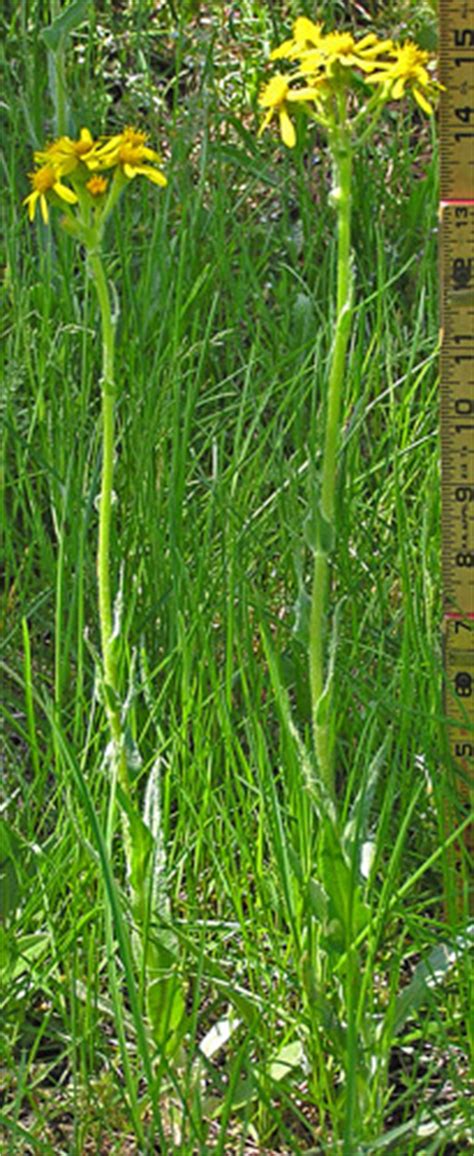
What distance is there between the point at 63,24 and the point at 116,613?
1.48 metres

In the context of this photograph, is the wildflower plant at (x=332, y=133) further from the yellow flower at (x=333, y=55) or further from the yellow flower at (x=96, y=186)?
the yellow flower at (x=96, y=186)

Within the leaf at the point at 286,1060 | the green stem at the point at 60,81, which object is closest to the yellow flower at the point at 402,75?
the leaf at the point at 286,1060

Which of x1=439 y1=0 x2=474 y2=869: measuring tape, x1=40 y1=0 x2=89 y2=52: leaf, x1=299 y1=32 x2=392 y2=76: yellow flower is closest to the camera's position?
x1=299 y1=32 x2=392 y2=76: yellow flower

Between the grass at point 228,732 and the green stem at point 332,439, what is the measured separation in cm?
3

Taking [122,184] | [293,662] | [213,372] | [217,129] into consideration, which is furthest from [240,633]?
[217,129]

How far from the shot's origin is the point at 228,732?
1682 millimetres

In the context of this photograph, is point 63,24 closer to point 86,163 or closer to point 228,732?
point 86,163

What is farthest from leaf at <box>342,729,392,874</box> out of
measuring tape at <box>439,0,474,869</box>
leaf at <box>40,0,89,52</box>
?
leaf at <box>40,0,89,52</box>

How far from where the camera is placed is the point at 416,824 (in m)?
1.86

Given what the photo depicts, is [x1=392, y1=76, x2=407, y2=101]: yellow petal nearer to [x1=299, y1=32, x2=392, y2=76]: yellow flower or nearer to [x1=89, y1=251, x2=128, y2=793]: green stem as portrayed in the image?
[x1=299, y1=32, x2=392, y2=76]: yellow flower

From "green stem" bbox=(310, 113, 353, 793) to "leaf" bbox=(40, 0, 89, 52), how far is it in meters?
1.30

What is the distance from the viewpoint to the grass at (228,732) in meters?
1.52

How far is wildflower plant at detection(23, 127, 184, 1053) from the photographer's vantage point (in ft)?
4.79

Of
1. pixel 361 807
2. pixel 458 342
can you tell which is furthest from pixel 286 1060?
pixel 458 342
